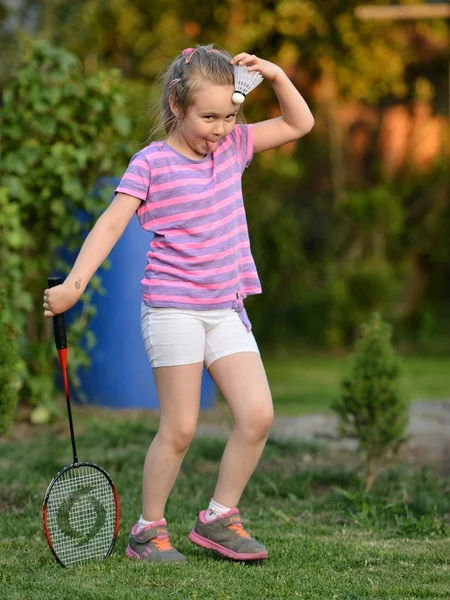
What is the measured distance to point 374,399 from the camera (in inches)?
184

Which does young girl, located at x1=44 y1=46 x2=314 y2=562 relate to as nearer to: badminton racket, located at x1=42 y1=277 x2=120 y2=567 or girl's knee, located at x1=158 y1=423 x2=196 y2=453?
girl's knee, located at x1=158 y1=423 x2=196 y2=453

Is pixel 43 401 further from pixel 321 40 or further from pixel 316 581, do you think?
pixel 321 40

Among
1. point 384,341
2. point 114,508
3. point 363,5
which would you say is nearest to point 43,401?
point 384,341

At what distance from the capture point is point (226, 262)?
10.9 ft

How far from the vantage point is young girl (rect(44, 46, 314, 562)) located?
10.7 ft

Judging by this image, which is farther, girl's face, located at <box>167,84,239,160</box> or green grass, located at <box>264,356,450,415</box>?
green grass, located at <box>264,356,450,415</box>

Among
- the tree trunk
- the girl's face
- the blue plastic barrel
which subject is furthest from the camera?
the blue plastic barrel

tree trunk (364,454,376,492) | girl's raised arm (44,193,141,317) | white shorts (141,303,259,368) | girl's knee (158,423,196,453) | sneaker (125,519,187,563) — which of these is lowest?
tree trunk (364,454,376,492)

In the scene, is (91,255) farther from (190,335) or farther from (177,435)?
(177,435)

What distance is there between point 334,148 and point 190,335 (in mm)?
9390

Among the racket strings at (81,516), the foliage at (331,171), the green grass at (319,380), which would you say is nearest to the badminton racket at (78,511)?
the racket strings at (81,516)

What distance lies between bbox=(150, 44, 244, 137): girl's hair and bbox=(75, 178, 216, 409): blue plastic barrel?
3149mm

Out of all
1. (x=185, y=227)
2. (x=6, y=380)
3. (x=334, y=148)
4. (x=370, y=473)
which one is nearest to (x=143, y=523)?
(x=185, y=227)

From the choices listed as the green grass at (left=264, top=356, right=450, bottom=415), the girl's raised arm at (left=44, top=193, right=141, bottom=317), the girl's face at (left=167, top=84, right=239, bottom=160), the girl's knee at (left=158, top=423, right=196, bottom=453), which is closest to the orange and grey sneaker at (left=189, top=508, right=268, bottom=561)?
the girl's knee at (left=158, top=423, right=196, bottom=453)
